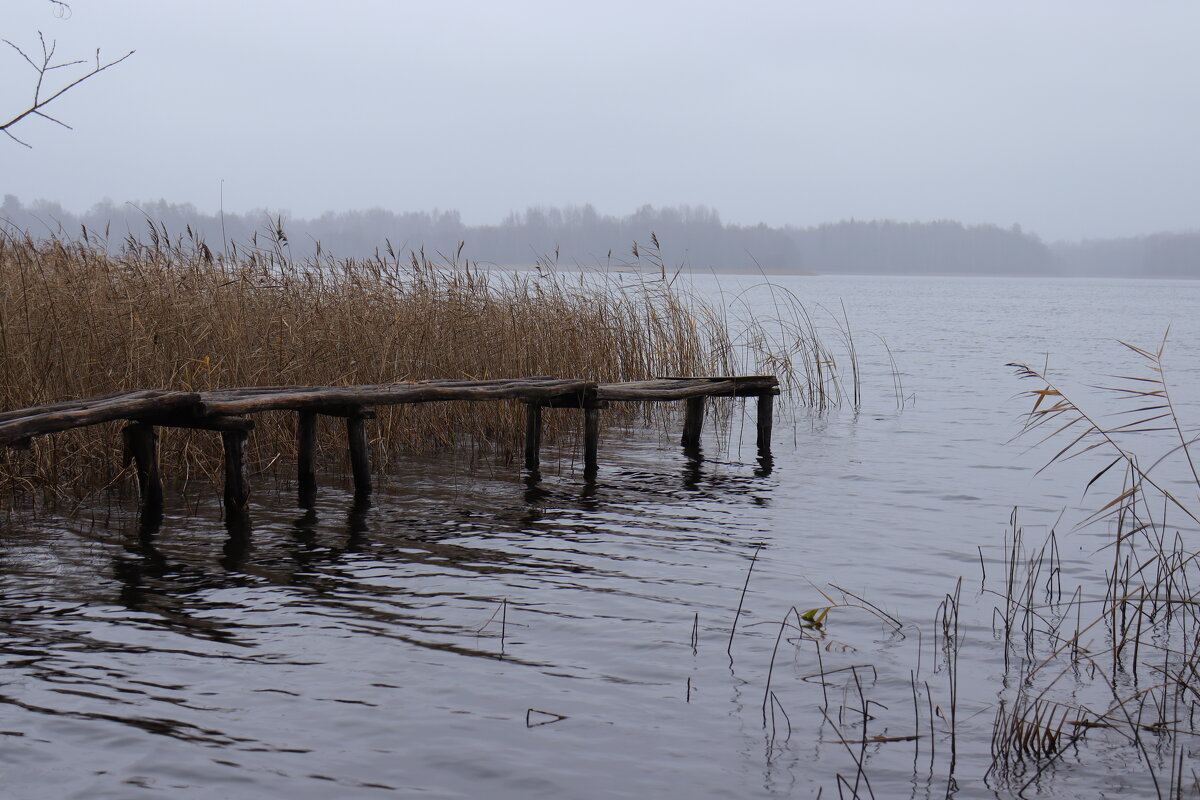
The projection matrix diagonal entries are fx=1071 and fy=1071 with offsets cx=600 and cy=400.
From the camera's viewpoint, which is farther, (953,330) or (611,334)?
(953,330)

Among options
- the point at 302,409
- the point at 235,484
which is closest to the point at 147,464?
the point at 235,484

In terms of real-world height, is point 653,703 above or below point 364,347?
below

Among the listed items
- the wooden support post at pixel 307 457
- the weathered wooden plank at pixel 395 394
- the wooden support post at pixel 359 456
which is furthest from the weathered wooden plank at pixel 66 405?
the wooden support post at pixel 359 456

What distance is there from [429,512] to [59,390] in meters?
2.66

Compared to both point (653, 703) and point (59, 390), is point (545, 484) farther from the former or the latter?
point (653, 703)

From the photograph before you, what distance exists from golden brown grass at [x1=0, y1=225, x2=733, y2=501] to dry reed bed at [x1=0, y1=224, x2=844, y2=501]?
0.02m

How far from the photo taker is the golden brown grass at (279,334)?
24.3 ft

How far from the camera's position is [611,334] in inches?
483

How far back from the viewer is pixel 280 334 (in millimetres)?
8797

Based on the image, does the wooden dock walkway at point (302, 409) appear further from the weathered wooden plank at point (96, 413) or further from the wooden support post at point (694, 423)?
the wooden support post at point (694, 423)

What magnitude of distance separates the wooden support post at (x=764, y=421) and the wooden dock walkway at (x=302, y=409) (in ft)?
0.63

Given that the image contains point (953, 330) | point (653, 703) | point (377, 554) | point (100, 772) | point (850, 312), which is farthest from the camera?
point (850, 312)

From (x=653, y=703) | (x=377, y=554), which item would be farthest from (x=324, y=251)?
(x=653, y=703)

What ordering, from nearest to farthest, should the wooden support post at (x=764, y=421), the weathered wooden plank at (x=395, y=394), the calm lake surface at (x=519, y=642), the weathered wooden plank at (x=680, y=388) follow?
1. the calm lake surface at (x=519, y=642)
2. the weathered wooden plank at (x=395, y=394)
3. the weathered wooden plank at (x=680, y=388)
4. the wooden support post at (x=764, y=421)
